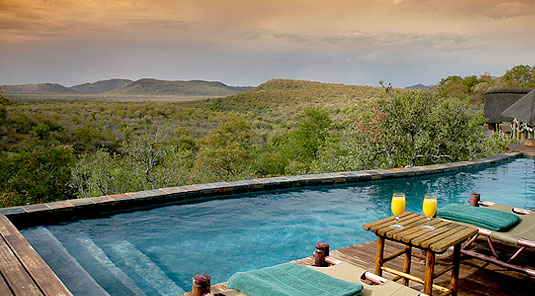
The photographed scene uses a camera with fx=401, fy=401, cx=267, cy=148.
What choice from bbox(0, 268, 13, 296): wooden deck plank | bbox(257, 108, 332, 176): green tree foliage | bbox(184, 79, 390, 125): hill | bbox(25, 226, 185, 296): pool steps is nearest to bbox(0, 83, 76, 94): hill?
bbox(184, 79, 390, 125): hill

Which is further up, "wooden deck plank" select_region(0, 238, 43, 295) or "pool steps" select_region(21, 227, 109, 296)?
"wooden deck plank" select_region(0, 238, 43, 295)

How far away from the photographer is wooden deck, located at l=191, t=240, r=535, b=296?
3.23m

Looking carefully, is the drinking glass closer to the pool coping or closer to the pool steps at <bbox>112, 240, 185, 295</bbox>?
the pool steps at <bbox>112, 240, 185, 295</bbox>

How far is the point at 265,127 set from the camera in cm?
2706

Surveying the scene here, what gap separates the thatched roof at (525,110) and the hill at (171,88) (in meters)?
44.5

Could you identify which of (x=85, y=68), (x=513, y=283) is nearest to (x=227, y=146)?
(x=513, y=283)

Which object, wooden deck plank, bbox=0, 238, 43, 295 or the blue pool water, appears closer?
wooden deck plank, bbox=0, 238, 43, 295

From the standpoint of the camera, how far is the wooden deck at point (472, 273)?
3225mm

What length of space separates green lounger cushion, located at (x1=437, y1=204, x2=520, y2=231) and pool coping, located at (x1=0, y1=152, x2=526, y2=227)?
11.9 ft

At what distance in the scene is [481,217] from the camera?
3.44 meters

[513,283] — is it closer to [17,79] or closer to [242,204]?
[242,204]

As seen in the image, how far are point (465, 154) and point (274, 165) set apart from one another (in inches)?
230

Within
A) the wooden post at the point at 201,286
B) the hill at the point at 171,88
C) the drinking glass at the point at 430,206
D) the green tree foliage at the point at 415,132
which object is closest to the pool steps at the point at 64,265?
the wooden post at the point at 201,286

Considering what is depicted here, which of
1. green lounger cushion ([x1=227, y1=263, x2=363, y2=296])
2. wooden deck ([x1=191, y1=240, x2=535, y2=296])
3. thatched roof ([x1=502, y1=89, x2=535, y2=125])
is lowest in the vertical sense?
wooden deck ([x1=191, y1=240, x2=535, y2=296])
